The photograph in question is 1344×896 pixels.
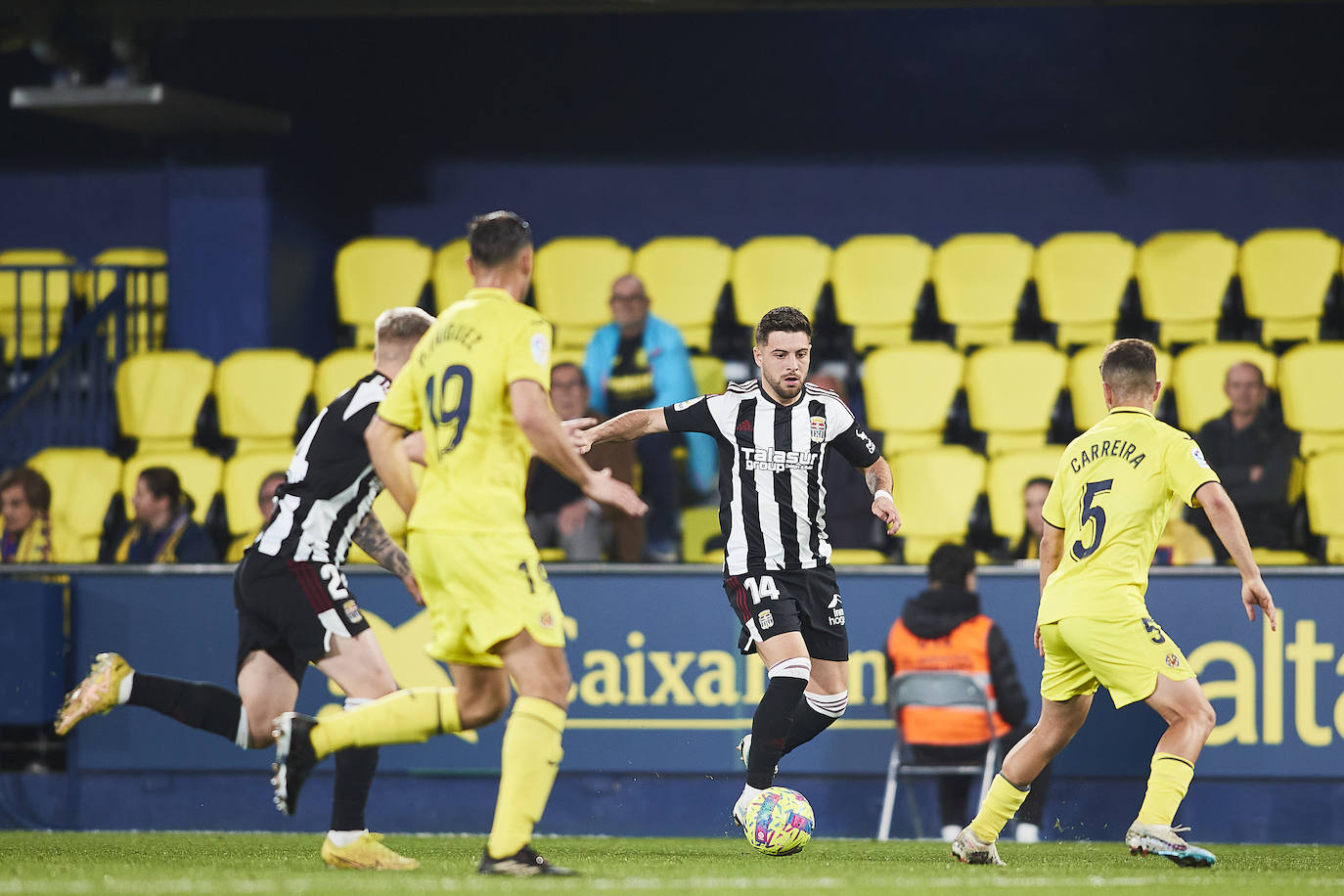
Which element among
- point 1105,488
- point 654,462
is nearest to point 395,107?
point 654,462

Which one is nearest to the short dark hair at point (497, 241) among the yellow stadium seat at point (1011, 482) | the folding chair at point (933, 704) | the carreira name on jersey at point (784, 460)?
the carreira name on jersey at point (784, 460)

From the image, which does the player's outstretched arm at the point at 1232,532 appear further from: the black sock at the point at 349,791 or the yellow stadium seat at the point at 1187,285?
the yellow stadium seat at the point at 1187,285

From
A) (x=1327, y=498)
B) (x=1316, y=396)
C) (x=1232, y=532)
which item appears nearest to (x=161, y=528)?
(x=1232, y=532)

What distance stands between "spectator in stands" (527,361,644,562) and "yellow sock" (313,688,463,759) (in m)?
3.56

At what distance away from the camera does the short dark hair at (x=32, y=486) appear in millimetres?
9680

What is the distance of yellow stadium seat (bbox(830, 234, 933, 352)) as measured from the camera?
38.5 ft

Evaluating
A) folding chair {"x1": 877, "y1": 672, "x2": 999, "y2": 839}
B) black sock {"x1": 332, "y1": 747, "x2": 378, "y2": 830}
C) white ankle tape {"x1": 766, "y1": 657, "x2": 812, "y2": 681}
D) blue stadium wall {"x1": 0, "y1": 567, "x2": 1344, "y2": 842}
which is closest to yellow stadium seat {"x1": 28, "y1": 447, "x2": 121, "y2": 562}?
blue stadium wall {"x1": 0, "y1": 567, "x2": 1344, "y2": 842}

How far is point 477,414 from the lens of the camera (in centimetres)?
515

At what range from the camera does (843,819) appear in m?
8.53

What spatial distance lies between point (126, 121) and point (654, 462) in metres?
4.92

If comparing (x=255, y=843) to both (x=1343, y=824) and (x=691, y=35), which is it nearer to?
(x=1343, y=824)

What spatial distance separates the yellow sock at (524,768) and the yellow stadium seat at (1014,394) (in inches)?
242

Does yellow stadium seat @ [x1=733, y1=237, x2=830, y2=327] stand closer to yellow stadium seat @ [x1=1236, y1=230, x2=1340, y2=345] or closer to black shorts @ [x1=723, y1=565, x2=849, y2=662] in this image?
yellow stadium seat @ [x1=1236, y1=230, x2=1340, y2=345]

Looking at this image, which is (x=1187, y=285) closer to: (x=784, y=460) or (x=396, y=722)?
(x=784, y=460)
